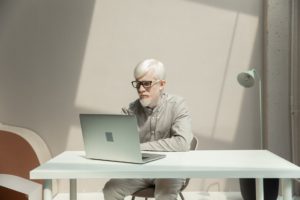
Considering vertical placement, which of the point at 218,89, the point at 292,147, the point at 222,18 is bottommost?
the point at 292,147

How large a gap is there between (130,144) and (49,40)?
3005 mm

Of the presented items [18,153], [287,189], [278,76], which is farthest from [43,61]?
[287,189]

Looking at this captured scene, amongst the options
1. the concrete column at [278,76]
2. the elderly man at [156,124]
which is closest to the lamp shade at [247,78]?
the concrete column at [278,76]

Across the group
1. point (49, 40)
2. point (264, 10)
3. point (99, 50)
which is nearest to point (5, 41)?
point (49, 40)

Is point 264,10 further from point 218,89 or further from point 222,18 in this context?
point 218,89

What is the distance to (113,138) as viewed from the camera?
7.79 feet

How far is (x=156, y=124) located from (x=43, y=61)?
230cm

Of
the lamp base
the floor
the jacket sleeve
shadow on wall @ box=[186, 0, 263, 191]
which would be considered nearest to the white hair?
the jacket sleeve

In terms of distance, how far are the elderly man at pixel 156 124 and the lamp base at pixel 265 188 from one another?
1.24m

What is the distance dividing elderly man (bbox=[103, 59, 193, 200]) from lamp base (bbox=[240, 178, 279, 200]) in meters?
1.24

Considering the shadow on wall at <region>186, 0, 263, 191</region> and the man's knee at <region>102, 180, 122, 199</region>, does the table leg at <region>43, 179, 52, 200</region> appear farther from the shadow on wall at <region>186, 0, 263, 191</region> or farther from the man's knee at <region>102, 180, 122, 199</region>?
the shadow on wall at <region>186, 0, 263, 191</region>

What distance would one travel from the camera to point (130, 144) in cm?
232

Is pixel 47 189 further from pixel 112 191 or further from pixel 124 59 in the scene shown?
pixel 124 59

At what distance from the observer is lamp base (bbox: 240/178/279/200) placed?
152 inches
